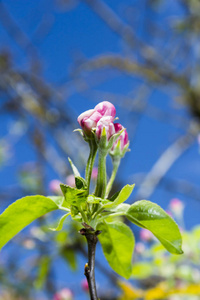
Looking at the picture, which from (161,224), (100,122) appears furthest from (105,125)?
(161,224)

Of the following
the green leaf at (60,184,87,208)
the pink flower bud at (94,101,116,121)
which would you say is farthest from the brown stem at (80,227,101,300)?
the pink flower bud at (94,101,116,121)

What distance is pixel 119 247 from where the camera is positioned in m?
0.46

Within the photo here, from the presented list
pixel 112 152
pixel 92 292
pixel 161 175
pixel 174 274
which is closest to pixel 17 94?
pixel 161 175

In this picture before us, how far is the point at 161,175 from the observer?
237cm

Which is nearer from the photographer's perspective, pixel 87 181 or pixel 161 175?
pixel 87 181

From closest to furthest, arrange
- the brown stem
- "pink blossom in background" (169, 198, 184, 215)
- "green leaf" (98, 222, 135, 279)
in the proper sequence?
the brown stem, "green leaf" (98, 222, 135, 279), "pink blossom in background" (169, 198, 184, 215)

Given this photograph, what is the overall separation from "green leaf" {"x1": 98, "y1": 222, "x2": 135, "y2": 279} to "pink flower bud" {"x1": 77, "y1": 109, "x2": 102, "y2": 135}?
132 mm

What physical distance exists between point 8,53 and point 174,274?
2511mm

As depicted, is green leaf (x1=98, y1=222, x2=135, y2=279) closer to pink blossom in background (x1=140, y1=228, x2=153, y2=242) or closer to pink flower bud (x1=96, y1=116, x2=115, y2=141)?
pink flower bud (x1=96, y1=116, x2=115, y2=141)

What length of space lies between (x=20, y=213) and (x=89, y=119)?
0.48 ft

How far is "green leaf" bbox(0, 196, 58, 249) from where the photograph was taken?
0.40 meters

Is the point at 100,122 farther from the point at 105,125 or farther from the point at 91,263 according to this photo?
the point at 91,263

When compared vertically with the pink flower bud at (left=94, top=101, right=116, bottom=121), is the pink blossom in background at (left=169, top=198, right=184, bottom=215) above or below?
above

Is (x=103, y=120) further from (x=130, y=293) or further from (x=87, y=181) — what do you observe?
(x=130, y=293)
